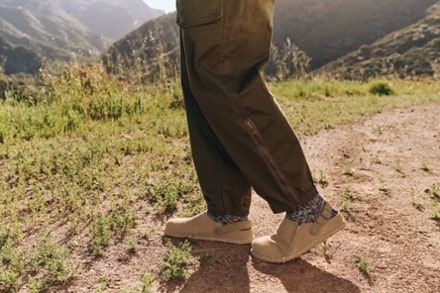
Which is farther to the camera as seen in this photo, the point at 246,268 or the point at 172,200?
the point at 172,200

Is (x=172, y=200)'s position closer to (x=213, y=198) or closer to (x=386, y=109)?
(x=213, y=198)

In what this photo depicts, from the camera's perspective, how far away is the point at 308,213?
245cm

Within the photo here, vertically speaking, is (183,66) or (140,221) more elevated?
(183,66)

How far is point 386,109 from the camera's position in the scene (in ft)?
27.2

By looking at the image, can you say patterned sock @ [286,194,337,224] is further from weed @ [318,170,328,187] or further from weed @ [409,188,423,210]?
weed @ [318,170,328,187]

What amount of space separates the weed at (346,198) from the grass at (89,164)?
0.35 meters

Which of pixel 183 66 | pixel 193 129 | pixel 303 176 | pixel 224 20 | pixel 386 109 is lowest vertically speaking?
pixel 386 109

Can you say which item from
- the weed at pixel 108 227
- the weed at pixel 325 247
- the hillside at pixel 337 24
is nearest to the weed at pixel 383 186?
the weed at pixel 325 247

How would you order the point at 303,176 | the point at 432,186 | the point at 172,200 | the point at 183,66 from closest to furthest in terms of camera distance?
the point at 303,176 < the point at 183,66 < the point at 172,200 < the point at 432,186

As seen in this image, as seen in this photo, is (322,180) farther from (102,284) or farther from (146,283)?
(102,284)

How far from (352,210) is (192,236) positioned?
124 cm

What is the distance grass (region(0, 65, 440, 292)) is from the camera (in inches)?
109

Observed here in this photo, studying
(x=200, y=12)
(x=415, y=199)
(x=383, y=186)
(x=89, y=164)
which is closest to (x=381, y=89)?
(x=383, y=186)

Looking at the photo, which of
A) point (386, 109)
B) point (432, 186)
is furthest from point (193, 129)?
point (386, 109)
